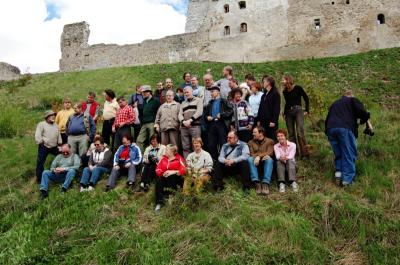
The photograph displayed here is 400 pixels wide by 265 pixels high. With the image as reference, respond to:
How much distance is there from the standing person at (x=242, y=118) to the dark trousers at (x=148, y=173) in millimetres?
1767

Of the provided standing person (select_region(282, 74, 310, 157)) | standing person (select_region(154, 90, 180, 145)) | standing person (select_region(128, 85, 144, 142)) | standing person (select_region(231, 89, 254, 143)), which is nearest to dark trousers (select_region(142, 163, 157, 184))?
standing person (select_region(154, 90, 180, 145))

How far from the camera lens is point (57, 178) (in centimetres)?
909

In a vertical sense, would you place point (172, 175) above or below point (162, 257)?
above

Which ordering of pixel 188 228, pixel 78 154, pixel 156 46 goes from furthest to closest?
pixel 156 46, pixel 78 154, pixel 188 228

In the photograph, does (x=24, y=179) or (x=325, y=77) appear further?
(x=325, y=77)

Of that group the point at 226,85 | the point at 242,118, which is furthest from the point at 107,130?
the point at 242,118

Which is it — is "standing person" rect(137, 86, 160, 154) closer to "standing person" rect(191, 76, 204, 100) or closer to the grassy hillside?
"standing person" rect(191, 76, 204, 100)

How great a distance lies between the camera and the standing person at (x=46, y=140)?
9617mm

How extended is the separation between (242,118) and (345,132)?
6.39 ft

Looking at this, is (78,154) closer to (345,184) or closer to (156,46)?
(345,184)

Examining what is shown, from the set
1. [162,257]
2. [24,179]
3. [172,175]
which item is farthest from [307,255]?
[24,179]

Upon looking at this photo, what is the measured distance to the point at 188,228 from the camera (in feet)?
21.5

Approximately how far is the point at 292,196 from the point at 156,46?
75.1 feet

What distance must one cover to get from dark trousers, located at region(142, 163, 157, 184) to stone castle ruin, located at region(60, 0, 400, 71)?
19.6 m
